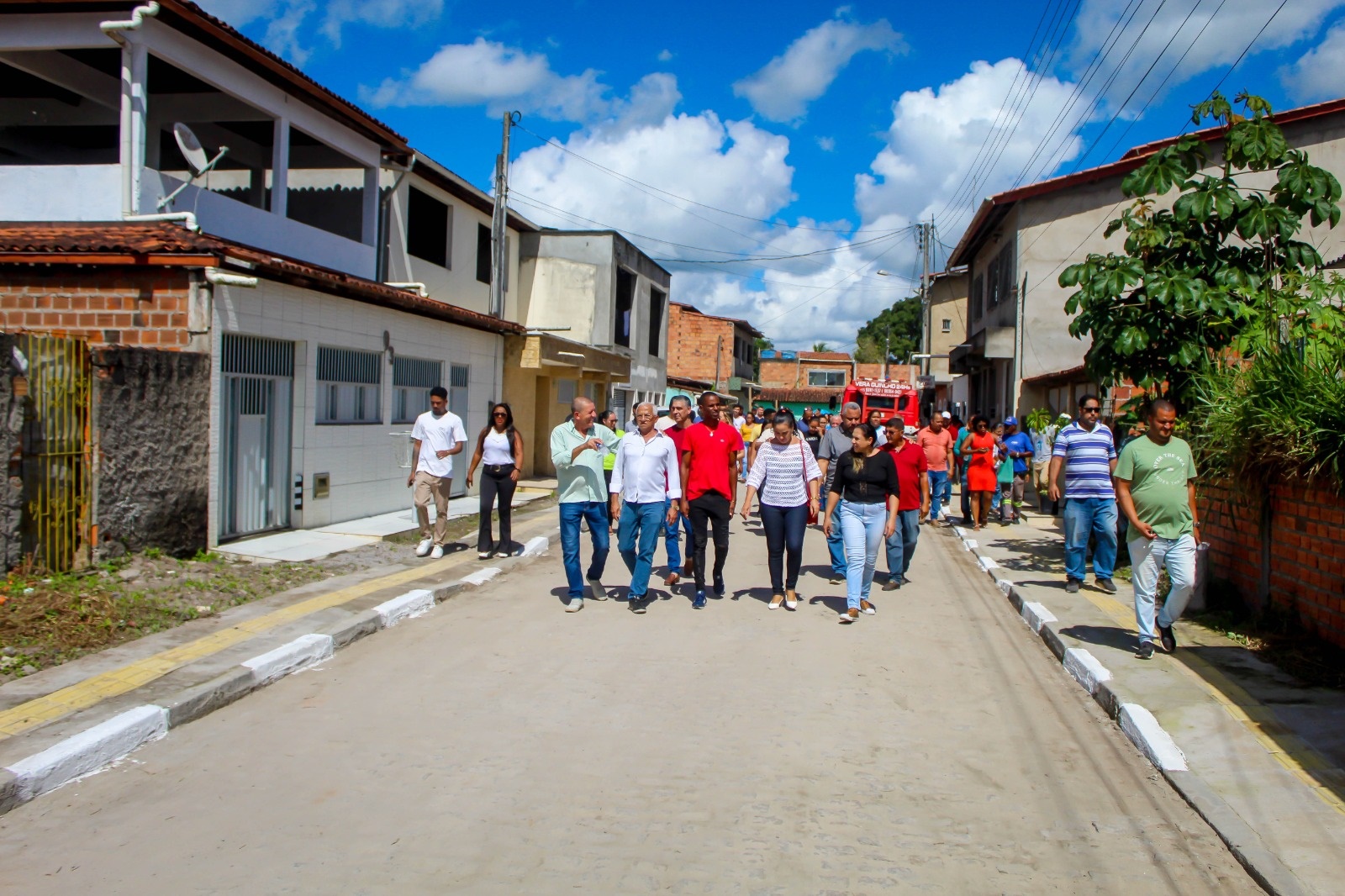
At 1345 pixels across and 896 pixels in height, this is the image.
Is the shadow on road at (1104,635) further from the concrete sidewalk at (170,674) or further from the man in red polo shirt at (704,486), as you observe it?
the concrete sidewalk at (170,674)

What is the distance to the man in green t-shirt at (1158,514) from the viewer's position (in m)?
6.84

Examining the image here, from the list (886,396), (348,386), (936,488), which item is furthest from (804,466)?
(886,396)

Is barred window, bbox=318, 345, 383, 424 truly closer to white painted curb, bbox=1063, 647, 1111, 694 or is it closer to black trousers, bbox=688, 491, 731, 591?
black trousers, bbox=688, 491, 731, 591

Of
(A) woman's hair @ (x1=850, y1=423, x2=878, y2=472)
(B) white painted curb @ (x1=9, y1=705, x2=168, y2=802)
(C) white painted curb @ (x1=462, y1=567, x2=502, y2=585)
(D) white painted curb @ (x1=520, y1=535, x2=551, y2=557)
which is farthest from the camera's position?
(D) white painted curb @ (x1=520, y1=535, x2=551, y2=557)

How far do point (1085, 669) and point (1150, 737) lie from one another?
1446mm

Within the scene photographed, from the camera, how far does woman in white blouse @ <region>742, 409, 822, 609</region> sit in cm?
902

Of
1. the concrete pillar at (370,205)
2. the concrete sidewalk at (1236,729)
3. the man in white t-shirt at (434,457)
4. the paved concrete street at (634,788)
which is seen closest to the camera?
the paved concrete street at (634,788)

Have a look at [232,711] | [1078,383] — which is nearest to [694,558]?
[232,711]

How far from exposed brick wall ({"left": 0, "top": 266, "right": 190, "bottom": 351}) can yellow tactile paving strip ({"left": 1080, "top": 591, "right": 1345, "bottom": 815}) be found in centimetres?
938

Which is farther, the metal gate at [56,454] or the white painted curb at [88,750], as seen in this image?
the metal gate at [56,454]

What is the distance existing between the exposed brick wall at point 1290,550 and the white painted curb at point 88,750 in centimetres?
745

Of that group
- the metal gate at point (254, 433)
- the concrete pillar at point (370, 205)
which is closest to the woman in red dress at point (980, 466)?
the metal gate at point (254, 433)

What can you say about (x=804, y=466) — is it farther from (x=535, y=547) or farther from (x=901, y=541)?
(x=535, y=547)

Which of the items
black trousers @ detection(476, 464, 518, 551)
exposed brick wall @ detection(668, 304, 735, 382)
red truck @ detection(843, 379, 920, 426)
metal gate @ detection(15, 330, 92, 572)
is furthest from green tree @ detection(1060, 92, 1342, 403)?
exposed brick wall @ detection(668, 304, 735, 382)
